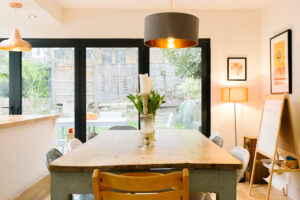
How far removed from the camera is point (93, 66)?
4867 mm

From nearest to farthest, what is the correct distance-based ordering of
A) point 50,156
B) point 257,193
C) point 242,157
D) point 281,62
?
1. point 50,156
2. point 242,157
3. point 257,193
4. point 281,62

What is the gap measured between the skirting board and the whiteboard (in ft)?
9.41

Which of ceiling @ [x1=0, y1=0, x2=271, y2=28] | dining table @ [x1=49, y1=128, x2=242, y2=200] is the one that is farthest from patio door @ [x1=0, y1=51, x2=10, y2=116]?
dining table @ [x1=49, y1=128, x2=242, y2=200]

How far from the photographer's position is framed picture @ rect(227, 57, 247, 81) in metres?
4.72

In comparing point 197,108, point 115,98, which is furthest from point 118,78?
point 197,108

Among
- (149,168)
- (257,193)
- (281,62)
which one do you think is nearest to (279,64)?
(281,62)

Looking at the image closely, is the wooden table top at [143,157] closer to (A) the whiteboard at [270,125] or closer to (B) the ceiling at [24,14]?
(A) the whiteboard at [270,125]

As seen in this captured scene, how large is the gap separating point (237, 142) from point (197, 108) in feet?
2.92

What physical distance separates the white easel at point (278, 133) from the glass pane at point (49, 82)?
314cm

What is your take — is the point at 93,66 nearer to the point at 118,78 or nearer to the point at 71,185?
the point at 118,78

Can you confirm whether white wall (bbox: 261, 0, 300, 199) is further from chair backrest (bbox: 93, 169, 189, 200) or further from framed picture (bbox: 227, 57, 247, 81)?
chair backrest (bbox: 93, 169, 189, 200)

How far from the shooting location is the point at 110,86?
4906 millimetres

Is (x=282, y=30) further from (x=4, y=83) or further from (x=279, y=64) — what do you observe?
(x=4, y=83)

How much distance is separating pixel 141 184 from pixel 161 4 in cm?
379
